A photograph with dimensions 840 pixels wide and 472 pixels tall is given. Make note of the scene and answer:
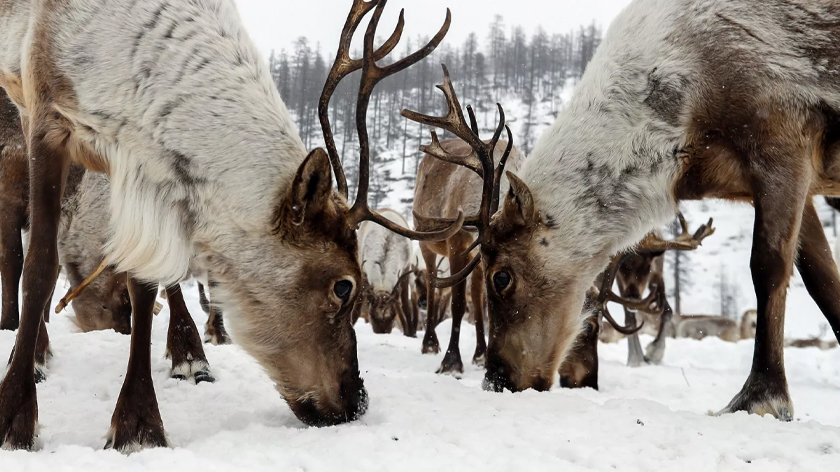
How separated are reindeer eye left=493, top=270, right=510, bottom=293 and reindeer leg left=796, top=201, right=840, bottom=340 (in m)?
1.71

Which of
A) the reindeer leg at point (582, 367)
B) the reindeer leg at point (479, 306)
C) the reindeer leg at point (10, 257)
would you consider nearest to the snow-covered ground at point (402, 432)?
the reindeer leg at point (10, 257)

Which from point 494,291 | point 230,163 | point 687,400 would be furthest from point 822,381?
point 230,163

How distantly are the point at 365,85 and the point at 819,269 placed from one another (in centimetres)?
289

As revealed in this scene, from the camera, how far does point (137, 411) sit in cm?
280

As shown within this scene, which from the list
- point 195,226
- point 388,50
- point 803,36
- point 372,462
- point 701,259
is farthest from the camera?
point 701,259

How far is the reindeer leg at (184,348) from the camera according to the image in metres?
4.23

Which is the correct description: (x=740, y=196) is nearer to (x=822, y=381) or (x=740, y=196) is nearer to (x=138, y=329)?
(x=138, y=329)

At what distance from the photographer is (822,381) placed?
24.3 ft

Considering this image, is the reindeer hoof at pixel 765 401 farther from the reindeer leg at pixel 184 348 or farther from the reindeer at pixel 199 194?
the reindeer leg at pixel 184 348

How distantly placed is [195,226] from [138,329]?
54 centimetres

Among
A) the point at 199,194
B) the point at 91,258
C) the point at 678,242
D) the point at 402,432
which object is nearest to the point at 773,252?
the point at 402,432

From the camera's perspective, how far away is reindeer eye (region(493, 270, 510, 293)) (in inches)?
167

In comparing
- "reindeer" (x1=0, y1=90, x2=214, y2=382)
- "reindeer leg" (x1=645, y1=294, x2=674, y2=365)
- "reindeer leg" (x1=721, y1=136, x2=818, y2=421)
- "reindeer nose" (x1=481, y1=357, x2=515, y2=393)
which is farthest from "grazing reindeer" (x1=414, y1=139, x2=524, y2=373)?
"reindeer leg" (x1=645, y1=294, x2=674, y2=365)

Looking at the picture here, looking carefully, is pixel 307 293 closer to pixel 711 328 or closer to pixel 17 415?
pixel 17 415
